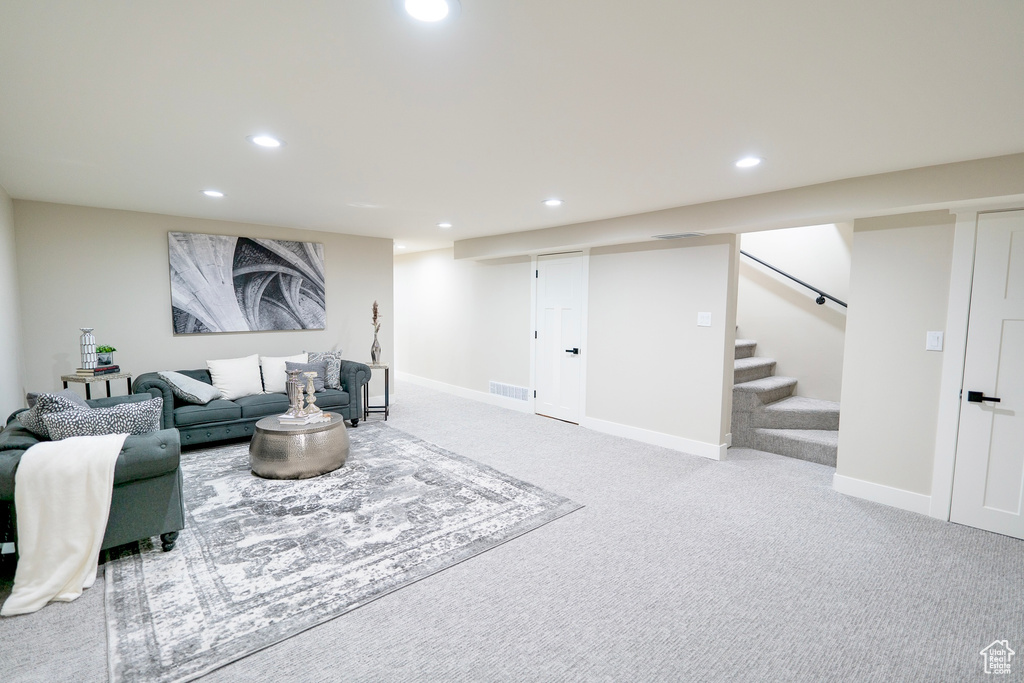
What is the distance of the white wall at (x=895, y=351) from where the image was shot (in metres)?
3.24

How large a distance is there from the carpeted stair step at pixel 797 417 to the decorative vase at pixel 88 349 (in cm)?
612

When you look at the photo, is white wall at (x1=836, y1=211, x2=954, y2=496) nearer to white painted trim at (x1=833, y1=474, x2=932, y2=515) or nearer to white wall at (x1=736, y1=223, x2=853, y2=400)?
white painted trim at (x1=833, y1=474, x2=932, y2=515)

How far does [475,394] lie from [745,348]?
365 centimetres

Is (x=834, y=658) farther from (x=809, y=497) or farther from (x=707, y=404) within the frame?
(x=707, y=404)

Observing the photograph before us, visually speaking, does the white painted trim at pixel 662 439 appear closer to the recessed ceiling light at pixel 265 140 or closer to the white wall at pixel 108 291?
A: the white wall at pixel 108 291

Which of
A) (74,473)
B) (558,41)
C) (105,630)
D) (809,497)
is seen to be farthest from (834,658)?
(74,473)

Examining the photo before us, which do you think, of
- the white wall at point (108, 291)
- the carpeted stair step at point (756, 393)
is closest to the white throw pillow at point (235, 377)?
the white wall at point (108, 291)

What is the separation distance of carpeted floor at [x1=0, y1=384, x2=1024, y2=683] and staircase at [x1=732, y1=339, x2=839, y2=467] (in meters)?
1.01

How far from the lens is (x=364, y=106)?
2150mm

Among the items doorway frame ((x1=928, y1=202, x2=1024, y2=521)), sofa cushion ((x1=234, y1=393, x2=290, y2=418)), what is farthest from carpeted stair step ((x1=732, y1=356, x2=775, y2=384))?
sofa cushion ((x1=234, y1=393, x2=290, y2=418))

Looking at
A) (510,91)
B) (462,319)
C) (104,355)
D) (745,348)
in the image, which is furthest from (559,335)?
(104,355)

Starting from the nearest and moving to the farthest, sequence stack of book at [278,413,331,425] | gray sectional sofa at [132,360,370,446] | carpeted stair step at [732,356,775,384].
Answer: stack of book at [278,413,331,425] < gray sectional sofa at [132,360,370,446] < carpeted stair step at [732,356,775,384]

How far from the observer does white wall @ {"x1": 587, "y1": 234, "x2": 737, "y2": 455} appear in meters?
4.41

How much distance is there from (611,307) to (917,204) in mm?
2739
